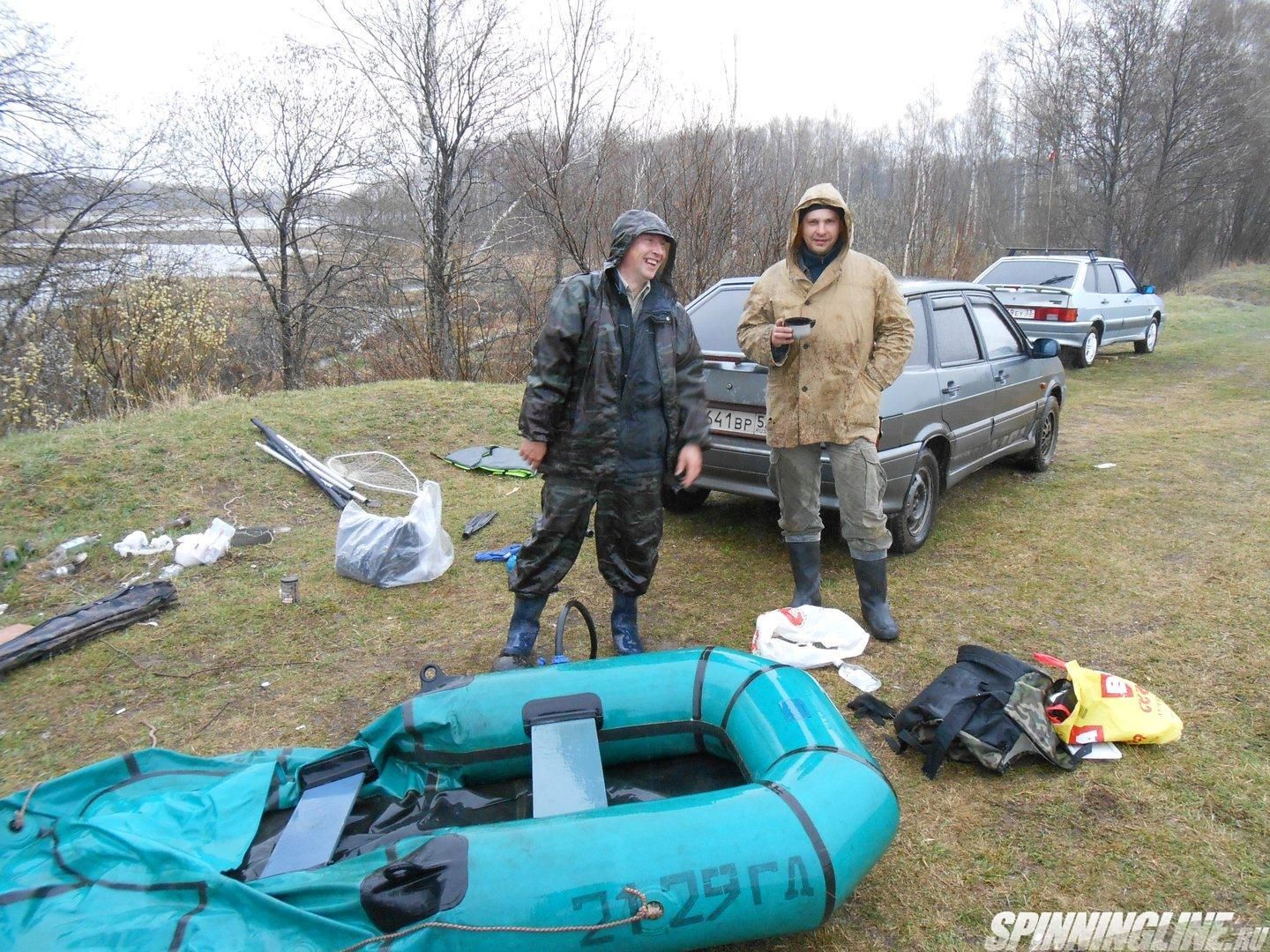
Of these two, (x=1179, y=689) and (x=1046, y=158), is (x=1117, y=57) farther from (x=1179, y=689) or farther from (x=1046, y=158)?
(x=1179, y=689)

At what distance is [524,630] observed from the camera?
143 inches

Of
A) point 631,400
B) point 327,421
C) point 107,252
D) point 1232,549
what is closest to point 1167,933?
point 631,400

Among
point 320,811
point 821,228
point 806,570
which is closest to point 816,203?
point 821,228

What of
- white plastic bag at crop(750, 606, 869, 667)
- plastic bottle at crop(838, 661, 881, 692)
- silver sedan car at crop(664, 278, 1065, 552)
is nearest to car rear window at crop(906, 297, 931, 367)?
silver sedan car at crop(664, 278, 1065, 552)

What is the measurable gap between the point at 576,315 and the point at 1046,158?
1099 inches

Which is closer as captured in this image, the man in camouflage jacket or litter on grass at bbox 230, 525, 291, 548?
the man in camouflage jacket

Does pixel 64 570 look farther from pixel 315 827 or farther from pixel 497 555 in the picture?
pixel 315 827

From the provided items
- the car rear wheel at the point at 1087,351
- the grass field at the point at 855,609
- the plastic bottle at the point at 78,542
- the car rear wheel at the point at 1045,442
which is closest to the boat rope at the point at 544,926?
the grass field at the point at 855,609

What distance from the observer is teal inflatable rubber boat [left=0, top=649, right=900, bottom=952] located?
1.82 m

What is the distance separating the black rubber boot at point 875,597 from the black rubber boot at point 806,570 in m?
0.22

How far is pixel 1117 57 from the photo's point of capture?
67.9 ft

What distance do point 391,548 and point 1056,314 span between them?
11240mm

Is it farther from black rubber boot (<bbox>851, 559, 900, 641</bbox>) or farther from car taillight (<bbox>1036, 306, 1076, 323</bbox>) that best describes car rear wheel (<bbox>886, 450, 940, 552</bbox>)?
car taillight (<bbox>1036, 306, 1076, 323</bbox>)

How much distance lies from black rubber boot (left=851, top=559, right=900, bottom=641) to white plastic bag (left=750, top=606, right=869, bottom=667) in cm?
8
